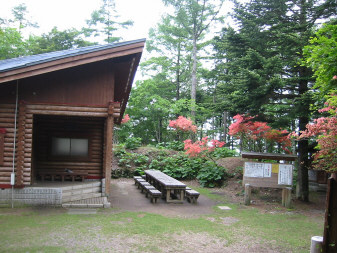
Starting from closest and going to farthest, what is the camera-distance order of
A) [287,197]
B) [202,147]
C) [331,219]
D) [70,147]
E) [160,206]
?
1. [331,219]
2. [160,206]
3. [287,197]
4. [70,147]
5. [202,147]

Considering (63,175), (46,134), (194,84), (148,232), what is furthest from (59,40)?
(148,232)

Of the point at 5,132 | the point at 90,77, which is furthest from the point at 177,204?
the point at 5,132

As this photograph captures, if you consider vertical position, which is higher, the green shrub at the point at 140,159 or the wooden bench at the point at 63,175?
the wooden bench at the point at 63,175

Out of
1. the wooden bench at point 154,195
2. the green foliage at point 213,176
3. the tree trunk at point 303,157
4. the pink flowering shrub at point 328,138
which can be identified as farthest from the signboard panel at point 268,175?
the green foliage at point 213,176

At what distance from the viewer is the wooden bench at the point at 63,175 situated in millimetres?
10820

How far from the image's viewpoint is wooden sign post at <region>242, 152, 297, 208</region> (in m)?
10.3

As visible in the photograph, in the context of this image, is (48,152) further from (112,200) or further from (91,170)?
(112,200)

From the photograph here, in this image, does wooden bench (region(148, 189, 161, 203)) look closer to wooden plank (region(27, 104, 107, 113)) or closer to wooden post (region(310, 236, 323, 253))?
wooden plank (region(27, 104, 107, 113))

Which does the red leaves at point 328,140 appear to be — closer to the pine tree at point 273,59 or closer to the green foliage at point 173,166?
the pine tree at point 273,59

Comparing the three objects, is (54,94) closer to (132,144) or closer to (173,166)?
(173,166)

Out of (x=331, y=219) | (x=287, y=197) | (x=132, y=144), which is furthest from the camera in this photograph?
(x=132, y=144)

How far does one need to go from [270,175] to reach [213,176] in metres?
4.72

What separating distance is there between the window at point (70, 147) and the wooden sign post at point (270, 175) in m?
6.31

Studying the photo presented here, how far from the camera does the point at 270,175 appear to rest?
34.0 ft
